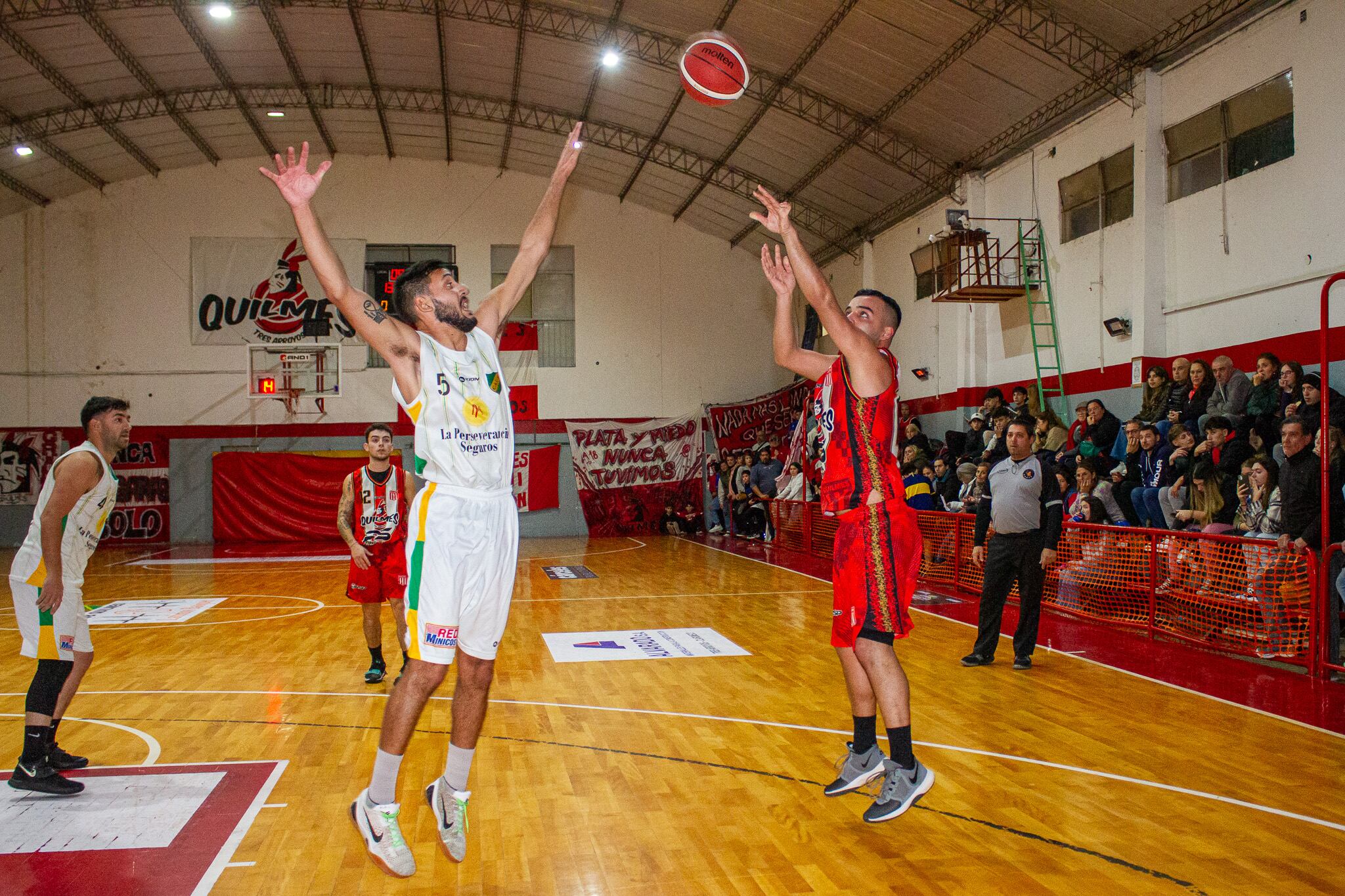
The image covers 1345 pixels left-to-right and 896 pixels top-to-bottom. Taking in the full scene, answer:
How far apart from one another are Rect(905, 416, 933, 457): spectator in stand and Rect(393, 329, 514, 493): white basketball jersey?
1356 cm

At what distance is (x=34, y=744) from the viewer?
14.3 feet

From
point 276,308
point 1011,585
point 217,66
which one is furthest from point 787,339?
point 276,308

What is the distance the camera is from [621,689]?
6625mm

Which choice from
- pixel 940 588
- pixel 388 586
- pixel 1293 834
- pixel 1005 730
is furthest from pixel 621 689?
pixel 940 588

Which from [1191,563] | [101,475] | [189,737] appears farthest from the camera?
[1191,563]

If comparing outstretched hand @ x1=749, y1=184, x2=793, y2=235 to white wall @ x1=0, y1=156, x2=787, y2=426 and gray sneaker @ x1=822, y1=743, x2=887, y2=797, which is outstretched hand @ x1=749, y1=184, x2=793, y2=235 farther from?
white wall @ x1=0, y1=156, x2=787, y2=426

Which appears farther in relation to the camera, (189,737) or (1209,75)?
(1209,75)

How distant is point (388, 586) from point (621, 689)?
1.80 meters

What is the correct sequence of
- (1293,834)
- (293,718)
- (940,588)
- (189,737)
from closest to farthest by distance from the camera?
1. (1293,834)
2. (189,737)
3. (293,718)
4. (940,588)

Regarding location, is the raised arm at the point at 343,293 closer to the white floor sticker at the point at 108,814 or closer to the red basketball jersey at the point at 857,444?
the red basketball jersey at the point at 857,444

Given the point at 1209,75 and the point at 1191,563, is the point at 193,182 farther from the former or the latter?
the point at 1191,563

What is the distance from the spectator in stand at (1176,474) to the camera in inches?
398

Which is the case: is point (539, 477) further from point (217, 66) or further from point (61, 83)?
point (61, 83)

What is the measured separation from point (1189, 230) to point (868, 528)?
1115cm
